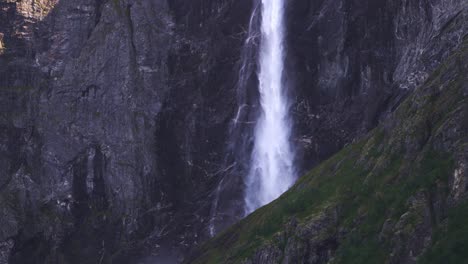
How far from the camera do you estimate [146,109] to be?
115 meters

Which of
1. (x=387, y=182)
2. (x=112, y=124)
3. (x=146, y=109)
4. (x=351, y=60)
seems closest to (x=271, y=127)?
(x=351, y=60)

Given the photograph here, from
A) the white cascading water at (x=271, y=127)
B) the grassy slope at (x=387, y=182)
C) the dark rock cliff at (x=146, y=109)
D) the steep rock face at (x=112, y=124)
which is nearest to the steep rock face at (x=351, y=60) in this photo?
the dark rock cliff at (x=146, y=109)

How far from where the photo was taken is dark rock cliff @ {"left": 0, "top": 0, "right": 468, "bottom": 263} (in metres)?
104

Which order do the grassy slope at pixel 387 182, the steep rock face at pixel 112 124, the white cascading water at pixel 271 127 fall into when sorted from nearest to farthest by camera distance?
the grassy slope at pixel 387 182, the white cascading water at pixel 271 127, the steep rock face at pixel 112 124

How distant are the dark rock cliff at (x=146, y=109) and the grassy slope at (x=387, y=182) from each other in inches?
663

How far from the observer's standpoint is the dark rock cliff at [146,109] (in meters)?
104

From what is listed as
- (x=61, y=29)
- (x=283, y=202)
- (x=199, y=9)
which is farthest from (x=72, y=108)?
(x=283, y=202)

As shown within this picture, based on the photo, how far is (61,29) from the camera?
4796 inches

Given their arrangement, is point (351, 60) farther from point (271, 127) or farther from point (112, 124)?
point (112, 124)

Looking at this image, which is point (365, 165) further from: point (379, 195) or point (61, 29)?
point (61, 29)

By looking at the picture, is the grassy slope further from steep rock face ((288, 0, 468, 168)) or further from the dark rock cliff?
the dark rock cliff

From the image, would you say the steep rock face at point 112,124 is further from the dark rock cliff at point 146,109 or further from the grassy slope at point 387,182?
the grassy slope at point 387,182

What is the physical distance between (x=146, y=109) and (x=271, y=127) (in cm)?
1745

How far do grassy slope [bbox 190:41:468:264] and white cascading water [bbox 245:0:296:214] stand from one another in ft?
49.9
